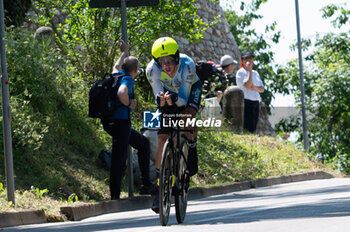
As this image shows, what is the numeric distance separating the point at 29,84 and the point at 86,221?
4.32 meters

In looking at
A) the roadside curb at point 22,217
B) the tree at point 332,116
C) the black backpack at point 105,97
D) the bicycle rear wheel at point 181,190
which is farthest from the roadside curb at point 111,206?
the tree at point 332,116

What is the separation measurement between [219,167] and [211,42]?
13876 millimetres

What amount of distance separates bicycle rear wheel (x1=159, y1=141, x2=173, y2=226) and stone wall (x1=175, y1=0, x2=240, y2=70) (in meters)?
20.3

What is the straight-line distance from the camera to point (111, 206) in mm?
13516

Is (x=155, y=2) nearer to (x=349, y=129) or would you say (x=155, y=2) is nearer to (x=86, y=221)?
(x=86, y=221)

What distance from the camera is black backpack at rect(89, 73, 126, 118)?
1362 cm

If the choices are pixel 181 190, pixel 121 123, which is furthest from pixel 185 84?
pixel 121 123

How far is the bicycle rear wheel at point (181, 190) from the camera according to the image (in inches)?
399

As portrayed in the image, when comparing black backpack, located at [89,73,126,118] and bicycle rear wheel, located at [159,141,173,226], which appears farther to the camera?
black backpack, located at [89,73,126,118]

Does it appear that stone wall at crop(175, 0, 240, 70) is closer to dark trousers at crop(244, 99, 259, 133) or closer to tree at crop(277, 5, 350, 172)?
tree at crop(277, 5, 350, 172)

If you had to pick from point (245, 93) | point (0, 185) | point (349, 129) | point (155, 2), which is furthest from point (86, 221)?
point (349, 129)

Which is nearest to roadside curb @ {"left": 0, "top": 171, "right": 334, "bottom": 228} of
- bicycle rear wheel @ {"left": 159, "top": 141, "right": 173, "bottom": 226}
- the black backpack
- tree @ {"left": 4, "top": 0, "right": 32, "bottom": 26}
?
the black backpack

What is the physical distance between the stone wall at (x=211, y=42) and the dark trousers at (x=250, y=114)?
7.76m

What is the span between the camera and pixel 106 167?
53.3ft
